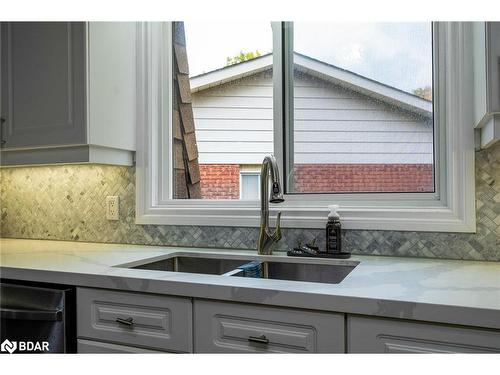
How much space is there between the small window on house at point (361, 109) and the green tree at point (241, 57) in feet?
0.66

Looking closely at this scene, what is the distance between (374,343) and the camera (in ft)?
3.23

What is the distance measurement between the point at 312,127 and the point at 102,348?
3.99 feet

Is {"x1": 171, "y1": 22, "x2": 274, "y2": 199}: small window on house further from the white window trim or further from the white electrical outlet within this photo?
the white electrical outlet

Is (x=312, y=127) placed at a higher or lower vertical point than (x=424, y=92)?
lower

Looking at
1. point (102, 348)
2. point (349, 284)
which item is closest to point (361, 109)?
point (349, 284)

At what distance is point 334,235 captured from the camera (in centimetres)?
160

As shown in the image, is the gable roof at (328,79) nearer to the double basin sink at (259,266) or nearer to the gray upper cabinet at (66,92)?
the gray upper cabinet at (66,92)

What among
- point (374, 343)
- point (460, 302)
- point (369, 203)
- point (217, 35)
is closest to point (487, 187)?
point (369, 203)

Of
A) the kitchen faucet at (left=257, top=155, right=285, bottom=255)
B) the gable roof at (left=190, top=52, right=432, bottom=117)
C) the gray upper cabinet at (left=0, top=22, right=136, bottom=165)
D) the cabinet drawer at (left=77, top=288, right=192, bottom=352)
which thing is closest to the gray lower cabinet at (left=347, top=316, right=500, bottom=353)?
the cabinet drawer at (left=77, top=288, right=192, bottom=352)

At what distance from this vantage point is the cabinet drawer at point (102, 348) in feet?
4.06

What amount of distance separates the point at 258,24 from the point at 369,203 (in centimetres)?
99

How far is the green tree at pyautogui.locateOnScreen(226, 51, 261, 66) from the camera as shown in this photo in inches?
77.7

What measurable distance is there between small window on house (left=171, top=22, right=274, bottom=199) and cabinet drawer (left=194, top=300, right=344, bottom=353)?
888 millimetres

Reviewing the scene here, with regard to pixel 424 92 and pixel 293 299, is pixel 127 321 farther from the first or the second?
pixel 424 92
